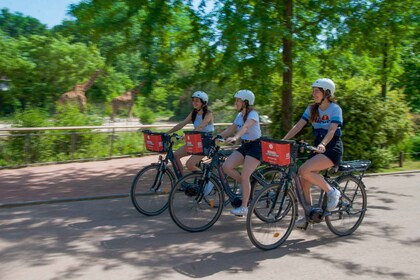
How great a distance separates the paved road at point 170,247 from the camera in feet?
16.4

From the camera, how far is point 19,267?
16.5ft

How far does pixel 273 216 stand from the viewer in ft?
20.2

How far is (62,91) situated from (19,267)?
21.0 metres

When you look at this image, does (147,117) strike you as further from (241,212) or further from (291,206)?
(291,206)

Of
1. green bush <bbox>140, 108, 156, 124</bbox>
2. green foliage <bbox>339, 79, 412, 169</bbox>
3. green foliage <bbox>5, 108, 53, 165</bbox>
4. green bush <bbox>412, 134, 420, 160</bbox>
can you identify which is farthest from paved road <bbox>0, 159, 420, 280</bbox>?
green bush <bbox>140, 108, 156, 124</bbox>

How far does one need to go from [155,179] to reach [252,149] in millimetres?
1655

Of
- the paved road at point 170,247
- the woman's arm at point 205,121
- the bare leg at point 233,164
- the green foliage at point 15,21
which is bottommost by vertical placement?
the paved road at point 170,247

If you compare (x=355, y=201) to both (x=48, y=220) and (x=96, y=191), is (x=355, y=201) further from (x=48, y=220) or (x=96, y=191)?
(x=96, y=191)

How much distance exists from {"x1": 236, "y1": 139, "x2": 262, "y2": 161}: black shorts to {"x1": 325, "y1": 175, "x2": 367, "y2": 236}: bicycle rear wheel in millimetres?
1133

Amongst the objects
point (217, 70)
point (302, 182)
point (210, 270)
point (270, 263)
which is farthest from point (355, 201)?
point (217, 70)

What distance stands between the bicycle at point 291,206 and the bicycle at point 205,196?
20.0 inches

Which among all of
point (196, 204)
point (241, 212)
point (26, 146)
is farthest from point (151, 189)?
point (26, 146)

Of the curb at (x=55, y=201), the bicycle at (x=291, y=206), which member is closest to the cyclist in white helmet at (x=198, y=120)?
the bicycle at (x=291, y=206)

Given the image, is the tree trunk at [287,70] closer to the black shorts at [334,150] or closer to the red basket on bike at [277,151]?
the black shorts at [334,150]
